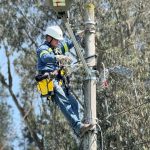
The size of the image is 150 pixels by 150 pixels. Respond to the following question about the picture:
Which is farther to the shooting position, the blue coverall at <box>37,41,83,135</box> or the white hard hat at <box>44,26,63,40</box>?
the white hard hat at <box>44,26,63,40</box>

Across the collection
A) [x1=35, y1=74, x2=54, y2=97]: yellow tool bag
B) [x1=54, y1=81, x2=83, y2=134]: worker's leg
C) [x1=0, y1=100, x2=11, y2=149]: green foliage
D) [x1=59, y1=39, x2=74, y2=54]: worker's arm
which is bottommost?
[x1=0, y1=100, x2=11, y2=149]: green foliage

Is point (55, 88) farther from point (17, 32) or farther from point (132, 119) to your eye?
point (17, 32)

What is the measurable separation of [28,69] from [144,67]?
5.58m

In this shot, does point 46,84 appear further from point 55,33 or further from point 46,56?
point 55,33

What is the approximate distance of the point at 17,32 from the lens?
60.3ft

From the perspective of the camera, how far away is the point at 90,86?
5578 mm

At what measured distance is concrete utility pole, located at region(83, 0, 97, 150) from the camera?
5445 millimetres

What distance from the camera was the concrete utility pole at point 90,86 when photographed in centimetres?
545

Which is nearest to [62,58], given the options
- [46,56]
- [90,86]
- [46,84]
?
[46,56]

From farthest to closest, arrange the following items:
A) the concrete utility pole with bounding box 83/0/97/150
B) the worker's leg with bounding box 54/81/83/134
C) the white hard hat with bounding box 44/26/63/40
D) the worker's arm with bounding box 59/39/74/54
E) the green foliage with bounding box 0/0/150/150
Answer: the green foliage with bounding box 0/0/150/150 < the worker's arm with bounding box 59/39/74/54 < the white hard hat with bounding box 44/26/63/40 < the worker's leg with bounding box 54/81/83/134 < the concrete utility pole with bounding box 83/0/97/150

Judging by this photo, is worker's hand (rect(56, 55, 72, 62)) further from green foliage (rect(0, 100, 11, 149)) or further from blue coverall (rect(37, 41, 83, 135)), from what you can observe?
green foliage (rect(0, 100, 11, 149))

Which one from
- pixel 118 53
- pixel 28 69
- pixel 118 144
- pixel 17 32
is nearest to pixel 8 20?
pixel 17 32

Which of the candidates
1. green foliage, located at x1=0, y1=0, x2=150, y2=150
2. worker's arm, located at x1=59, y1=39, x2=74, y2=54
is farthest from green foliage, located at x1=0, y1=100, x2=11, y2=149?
worker's arm, located at x1=59, y1=39, x2=74, y2=54

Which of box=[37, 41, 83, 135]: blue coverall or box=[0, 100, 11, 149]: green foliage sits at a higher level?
box=[37, 41, 83, 135]: blue coverall
